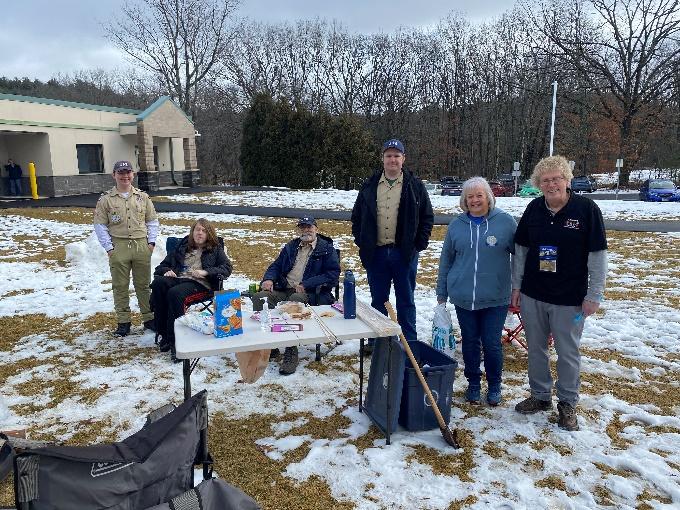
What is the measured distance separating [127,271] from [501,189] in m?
26.5

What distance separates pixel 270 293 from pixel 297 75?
4524 centimetres

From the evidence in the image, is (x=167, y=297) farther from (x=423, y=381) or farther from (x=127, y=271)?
(x=423, y=381)

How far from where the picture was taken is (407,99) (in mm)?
46594

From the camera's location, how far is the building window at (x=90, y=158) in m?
23.5

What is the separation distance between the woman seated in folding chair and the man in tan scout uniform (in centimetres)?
45

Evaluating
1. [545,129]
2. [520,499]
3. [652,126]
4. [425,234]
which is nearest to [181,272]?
[425,234]

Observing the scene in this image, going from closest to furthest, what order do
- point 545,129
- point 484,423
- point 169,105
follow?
point 484,423, point 169,105, point 545,129

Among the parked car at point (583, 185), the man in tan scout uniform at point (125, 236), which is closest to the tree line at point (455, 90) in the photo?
the parked car at point (583, 185)

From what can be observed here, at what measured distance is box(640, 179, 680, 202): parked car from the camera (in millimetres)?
23250

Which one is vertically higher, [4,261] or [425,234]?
[425,234]

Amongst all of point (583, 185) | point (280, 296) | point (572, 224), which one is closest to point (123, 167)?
point (280, 296)

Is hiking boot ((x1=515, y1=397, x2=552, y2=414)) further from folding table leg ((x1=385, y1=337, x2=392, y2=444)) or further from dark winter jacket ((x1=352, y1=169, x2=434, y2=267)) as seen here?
dark winter jacket ((x1=352, y1=169, x2=434, y2=267))

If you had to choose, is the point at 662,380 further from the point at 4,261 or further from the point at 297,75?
the point at 297,75

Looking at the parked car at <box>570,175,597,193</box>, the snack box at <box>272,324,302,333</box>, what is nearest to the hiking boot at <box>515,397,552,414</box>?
the snack box at <box>272,324,302,333</box>
